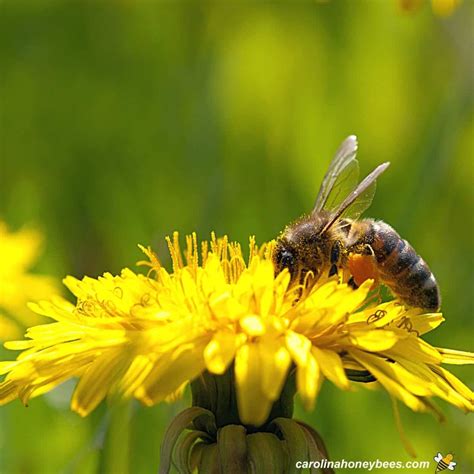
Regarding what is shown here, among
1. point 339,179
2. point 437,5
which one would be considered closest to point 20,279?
point 339,179

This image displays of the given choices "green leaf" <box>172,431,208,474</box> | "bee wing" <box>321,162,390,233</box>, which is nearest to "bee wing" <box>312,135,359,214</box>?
"bee wing" <box>321,162,390,233</box>

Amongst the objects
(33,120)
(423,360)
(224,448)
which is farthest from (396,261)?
(33,120)

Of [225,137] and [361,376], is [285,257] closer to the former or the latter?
[361,376]

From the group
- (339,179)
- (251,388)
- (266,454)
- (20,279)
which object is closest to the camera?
(251,388)

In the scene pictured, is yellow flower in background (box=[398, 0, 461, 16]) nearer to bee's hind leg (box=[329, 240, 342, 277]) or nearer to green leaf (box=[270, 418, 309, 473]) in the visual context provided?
bee's hind leg (box=[329, 240, 342, 277])

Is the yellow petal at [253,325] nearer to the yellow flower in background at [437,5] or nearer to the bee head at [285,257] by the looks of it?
the bee head at [285,257]

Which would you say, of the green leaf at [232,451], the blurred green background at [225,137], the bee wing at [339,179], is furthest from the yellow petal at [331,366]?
the blurred green background at [225,137]
